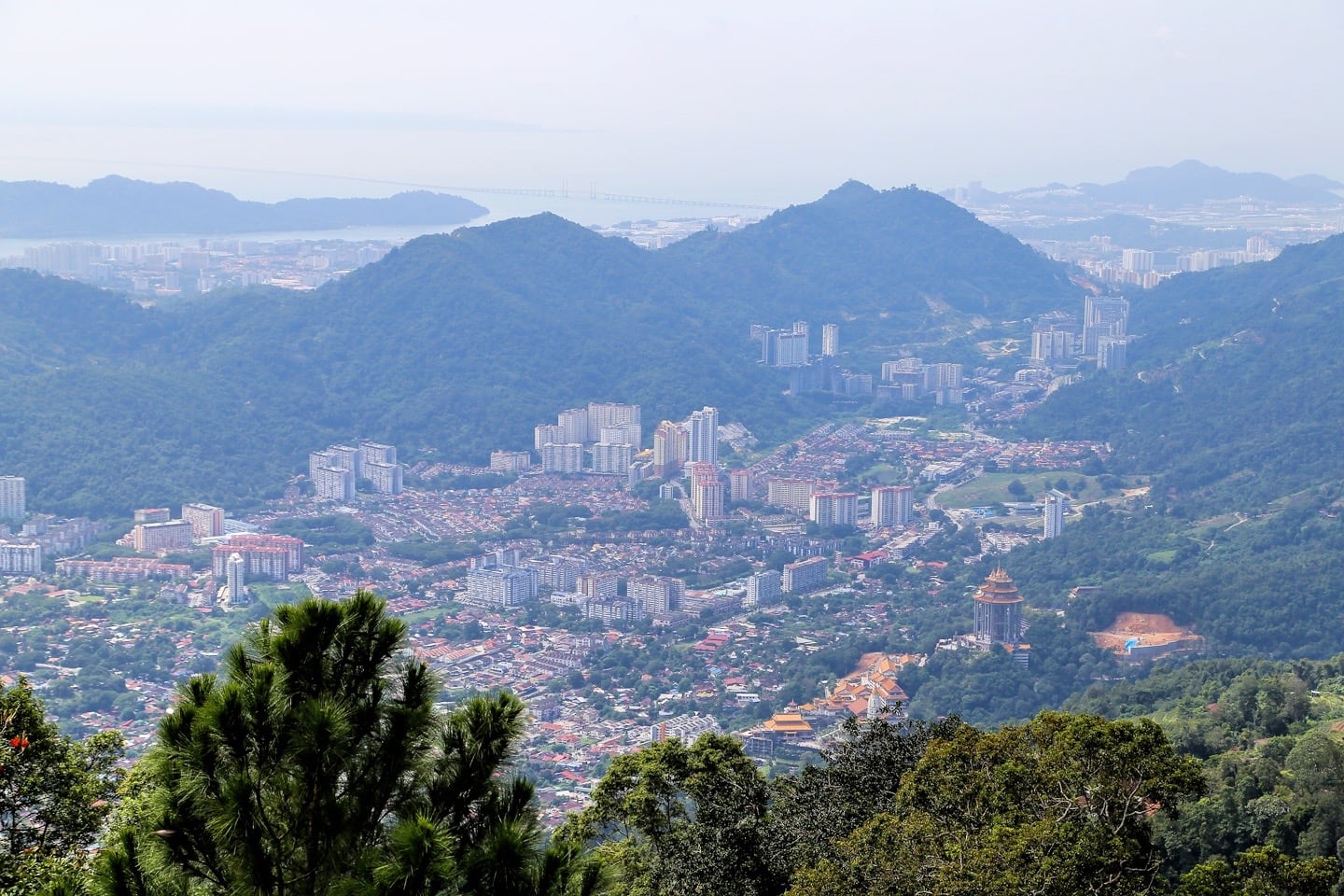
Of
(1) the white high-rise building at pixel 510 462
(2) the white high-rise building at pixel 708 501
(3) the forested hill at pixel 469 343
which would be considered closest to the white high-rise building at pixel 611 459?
(1) the white high-rise building at pixel 510 462

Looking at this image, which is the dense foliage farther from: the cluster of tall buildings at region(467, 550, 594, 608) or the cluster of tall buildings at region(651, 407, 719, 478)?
the cluster of tall buildings at region(651, 407, 719, 478)

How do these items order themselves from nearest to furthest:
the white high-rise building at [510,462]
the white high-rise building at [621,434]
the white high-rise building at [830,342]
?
the white high-rise building at [510,462], the white high-rise building at [621,434], the white high-rise building at [830,342]

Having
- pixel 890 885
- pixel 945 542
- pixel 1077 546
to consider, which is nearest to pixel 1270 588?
pixel 1077 546

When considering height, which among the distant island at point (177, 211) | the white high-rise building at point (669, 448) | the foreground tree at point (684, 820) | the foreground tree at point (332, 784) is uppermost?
the distant island at point (177, 211)

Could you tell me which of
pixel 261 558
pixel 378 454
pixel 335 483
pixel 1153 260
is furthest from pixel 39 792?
pixel 1153 260

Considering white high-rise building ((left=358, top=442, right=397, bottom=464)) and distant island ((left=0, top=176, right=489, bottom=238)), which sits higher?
distant island ((left=0, top=176, right=489, bottom=238))

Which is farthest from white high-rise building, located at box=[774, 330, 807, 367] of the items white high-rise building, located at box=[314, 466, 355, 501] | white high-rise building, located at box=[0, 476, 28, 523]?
white high-rise building, located at box=[0, 476, 28, 523]

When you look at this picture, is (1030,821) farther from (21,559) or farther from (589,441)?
(589,441)

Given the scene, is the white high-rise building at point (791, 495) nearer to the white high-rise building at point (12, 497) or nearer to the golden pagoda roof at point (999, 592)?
the golden pagoda roof at point (999, 592)
